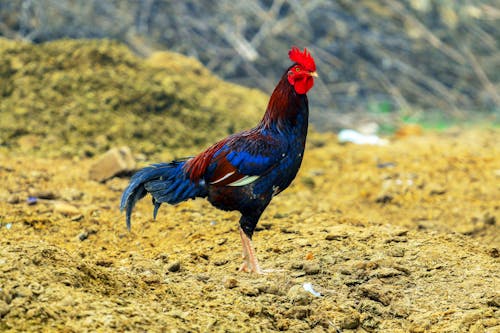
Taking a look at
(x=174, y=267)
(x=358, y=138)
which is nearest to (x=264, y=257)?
(x=174, y=267)

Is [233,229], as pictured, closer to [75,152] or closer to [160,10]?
[75,152]

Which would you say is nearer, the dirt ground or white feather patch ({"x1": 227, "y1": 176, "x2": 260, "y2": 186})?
the dirt ground

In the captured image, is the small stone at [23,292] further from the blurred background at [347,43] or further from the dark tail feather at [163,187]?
the blurred background at [347,43]

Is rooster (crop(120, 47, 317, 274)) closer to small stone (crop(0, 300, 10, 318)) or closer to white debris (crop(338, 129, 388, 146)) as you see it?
small stone (crop(0, 300, 10, 318))

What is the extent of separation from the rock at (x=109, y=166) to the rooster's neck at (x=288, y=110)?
2976mm

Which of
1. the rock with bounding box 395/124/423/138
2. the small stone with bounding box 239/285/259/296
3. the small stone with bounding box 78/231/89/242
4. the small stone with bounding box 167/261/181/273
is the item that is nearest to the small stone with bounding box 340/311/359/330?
the small stone with bounding box 239/285/259/296

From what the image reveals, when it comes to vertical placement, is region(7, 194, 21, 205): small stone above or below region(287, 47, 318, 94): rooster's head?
below

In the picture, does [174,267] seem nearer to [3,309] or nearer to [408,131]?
[3,309]

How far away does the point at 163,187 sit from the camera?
4.62m

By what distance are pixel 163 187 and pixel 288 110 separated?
3.24 ft

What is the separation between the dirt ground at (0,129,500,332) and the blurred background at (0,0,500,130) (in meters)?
3.22

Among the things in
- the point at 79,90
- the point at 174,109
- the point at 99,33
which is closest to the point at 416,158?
the point at 174,109

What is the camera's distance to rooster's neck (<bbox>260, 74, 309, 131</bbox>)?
4516mm

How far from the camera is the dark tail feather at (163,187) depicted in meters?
4.59
